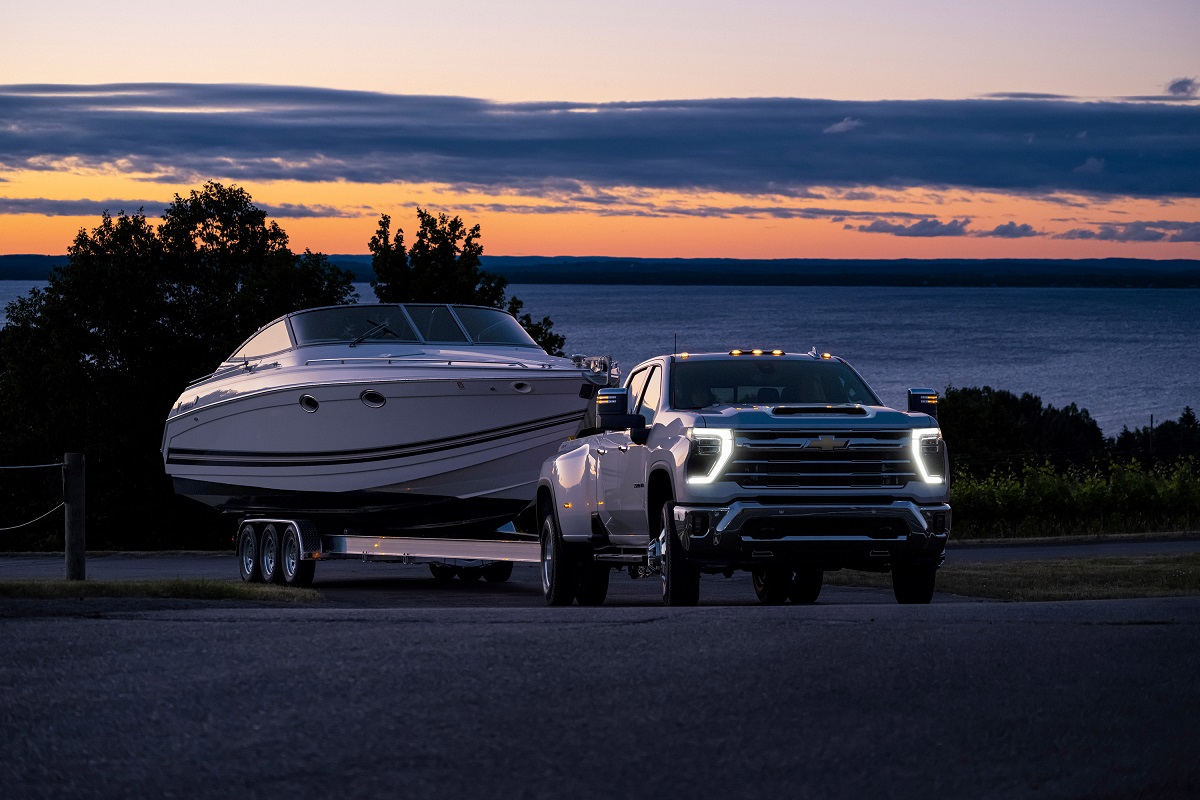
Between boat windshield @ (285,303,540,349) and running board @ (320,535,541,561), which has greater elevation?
boat windshield @ (285,303,540,349)

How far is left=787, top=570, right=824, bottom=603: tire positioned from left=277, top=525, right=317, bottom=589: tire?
6.01 metres

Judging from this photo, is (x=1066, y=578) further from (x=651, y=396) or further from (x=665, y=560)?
(x=665, y=560)

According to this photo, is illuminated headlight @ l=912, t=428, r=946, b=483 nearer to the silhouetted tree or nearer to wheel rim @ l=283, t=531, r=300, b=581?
wheel rim @ l=283, t=531, r=300, b=581

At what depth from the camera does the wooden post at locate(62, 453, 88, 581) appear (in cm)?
1788

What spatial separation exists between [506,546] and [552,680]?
9677mm

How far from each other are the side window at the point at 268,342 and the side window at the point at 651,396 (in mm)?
6381

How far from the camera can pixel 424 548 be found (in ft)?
59.4

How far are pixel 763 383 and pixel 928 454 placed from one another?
6.02 ft

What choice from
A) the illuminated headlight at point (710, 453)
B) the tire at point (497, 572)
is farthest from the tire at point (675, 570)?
the tire at point (497, 572)

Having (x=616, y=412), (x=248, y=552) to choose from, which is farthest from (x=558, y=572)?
(x=248, y=552)

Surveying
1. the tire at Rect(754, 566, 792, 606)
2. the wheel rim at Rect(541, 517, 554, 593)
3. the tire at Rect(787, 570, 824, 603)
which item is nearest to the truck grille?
the tire at Rect(787, 570, 824, 603)

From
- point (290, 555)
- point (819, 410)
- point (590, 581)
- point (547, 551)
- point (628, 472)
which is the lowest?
point (290, 555)

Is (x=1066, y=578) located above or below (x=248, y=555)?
above

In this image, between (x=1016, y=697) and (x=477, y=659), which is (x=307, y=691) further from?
(x=1016, y=697)
